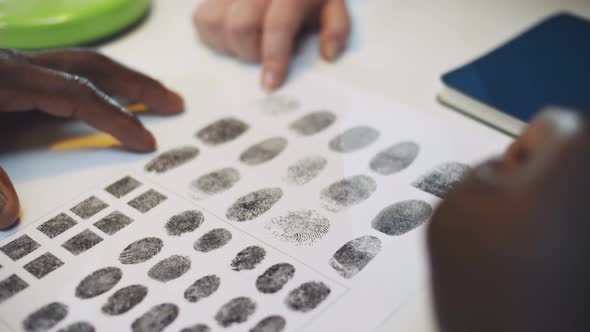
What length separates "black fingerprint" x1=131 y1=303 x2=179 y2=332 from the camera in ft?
1.55

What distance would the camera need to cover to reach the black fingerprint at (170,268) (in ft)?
1.70

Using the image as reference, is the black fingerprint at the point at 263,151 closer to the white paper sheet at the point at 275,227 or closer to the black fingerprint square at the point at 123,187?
the white paper sheet at the point at 275,227

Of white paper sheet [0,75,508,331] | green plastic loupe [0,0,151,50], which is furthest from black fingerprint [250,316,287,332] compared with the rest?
green plastic loupe [0,0,151,50]

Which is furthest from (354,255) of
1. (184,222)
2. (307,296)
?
(184,222)

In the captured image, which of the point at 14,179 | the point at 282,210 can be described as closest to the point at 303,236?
the point at 282,210

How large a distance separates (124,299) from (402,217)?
255mm

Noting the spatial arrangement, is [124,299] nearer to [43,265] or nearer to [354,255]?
[43,265]

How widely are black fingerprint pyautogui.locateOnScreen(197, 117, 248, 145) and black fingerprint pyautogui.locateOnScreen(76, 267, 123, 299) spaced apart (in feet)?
0.71

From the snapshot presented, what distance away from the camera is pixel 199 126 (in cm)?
72

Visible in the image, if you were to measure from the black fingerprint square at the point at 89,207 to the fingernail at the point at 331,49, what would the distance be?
38 cm

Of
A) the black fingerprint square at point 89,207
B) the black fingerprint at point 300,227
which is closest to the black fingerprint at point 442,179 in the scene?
the black fingerprint at point 300,227

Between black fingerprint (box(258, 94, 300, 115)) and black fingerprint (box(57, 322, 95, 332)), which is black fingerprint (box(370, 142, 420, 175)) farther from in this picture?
black fingerprint (box(57, 322, 95, 332))

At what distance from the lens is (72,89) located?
0.66m

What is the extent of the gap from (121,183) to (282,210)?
0.18m
